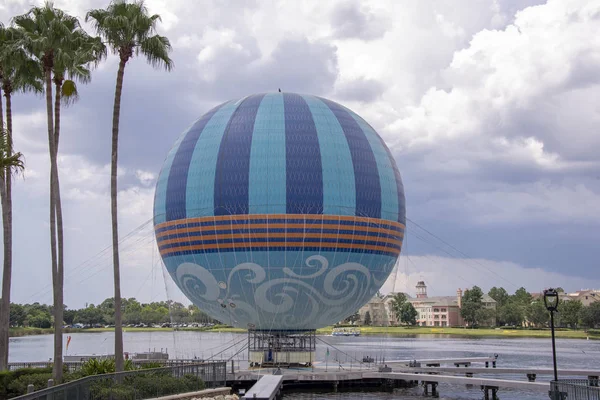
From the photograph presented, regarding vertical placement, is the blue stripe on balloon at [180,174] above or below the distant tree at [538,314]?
above

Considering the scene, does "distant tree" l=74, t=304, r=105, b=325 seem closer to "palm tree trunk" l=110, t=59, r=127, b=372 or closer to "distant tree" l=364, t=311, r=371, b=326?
"distant tree" l=364, t=311, r=371, b=326

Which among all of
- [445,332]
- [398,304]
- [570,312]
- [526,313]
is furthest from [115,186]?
[398,304]

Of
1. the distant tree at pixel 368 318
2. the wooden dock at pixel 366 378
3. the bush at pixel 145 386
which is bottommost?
the distant tree at pixel 368 318

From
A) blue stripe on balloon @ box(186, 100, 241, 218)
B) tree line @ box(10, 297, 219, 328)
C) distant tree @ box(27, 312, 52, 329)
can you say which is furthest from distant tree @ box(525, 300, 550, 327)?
blue stripe on balloon @ box(186, 100, 241, 218)

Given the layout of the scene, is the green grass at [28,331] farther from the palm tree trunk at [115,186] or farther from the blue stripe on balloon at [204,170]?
the palm tree trunk at [115,186]

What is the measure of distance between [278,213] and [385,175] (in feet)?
21.2

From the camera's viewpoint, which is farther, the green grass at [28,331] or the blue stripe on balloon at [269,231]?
the green grass at [28,331]

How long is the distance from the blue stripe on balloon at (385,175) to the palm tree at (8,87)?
15.8 metres

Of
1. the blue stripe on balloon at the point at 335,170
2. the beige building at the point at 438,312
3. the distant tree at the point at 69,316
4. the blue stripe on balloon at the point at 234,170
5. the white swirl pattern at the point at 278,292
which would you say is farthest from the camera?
the distant tree at the point at 69,316

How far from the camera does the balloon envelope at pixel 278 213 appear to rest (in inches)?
1297

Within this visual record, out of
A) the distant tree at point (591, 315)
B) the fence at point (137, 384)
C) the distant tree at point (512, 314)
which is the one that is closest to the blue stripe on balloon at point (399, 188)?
the fence at point (137, 384)

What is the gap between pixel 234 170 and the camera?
1315 inches

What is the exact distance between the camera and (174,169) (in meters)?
35.8

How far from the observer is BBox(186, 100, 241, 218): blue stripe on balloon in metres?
33.8
